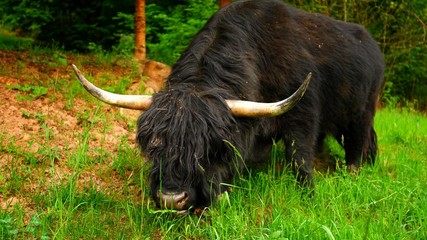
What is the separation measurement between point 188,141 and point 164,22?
590 cm

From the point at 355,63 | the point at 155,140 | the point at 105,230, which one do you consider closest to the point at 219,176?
the point at 155,140

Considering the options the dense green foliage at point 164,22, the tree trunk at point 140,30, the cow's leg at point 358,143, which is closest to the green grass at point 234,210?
the cow's leg at point 358,143

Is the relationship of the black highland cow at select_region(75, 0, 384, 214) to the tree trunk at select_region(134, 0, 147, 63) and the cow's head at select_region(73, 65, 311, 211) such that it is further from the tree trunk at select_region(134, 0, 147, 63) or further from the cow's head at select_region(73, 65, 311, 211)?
the tree trunk at select_region(134, 0, 147, 63)

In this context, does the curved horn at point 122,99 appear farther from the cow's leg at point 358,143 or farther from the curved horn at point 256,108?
the cow's leg at point 358,143

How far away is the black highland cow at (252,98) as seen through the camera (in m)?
3.83

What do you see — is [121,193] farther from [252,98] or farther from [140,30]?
[140,30]

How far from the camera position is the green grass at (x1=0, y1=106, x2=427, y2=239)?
3688mm

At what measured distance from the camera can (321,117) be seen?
5758 mm

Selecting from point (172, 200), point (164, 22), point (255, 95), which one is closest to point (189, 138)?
point (172, 200)

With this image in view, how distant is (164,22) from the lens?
9305 millimetres

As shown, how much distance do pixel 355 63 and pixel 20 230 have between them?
428 centimetres

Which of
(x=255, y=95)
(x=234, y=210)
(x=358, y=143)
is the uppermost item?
(x=255, y=95)

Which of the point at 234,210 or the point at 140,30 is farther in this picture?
the point at 140,30

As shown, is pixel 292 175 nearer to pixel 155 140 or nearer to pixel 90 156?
pixel 155 140
